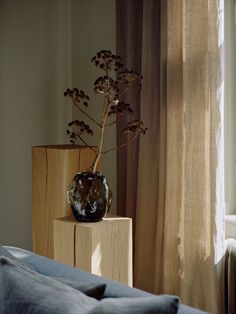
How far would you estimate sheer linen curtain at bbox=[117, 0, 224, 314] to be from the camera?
2.90 meters

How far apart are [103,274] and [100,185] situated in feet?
1.45

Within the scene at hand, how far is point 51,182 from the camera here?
315 cm

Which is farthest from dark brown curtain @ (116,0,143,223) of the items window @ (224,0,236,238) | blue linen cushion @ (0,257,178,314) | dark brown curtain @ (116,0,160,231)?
blue linen cushion @ (0,257,178,314)

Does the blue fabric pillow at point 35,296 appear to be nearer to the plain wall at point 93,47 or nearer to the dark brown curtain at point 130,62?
the dark brown curtain at point 130,62

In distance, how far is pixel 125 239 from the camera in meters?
2.91

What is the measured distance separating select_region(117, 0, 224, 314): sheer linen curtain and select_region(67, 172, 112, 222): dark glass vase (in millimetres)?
378

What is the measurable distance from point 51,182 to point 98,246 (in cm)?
53

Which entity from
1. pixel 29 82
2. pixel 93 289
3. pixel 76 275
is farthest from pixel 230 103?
pixel 93 289

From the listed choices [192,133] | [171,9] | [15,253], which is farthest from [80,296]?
[171,9]

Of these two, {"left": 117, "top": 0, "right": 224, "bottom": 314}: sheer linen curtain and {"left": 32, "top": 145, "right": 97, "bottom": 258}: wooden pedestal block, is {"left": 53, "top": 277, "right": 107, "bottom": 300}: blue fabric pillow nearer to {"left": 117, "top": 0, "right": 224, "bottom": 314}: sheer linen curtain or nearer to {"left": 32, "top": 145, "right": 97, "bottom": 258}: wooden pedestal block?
{"left": 117, "top": 0, "right": 224, "bottom": 314}: sheer linen curtain

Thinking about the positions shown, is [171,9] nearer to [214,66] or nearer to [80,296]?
[214,66]

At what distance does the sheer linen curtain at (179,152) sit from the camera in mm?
2898

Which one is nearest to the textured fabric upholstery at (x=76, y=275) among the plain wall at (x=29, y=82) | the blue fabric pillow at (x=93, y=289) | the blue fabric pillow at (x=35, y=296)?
the blue fabric pillow at (x=93, y=289)

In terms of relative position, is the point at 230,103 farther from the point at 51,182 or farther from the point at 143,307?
the point at 143,307
